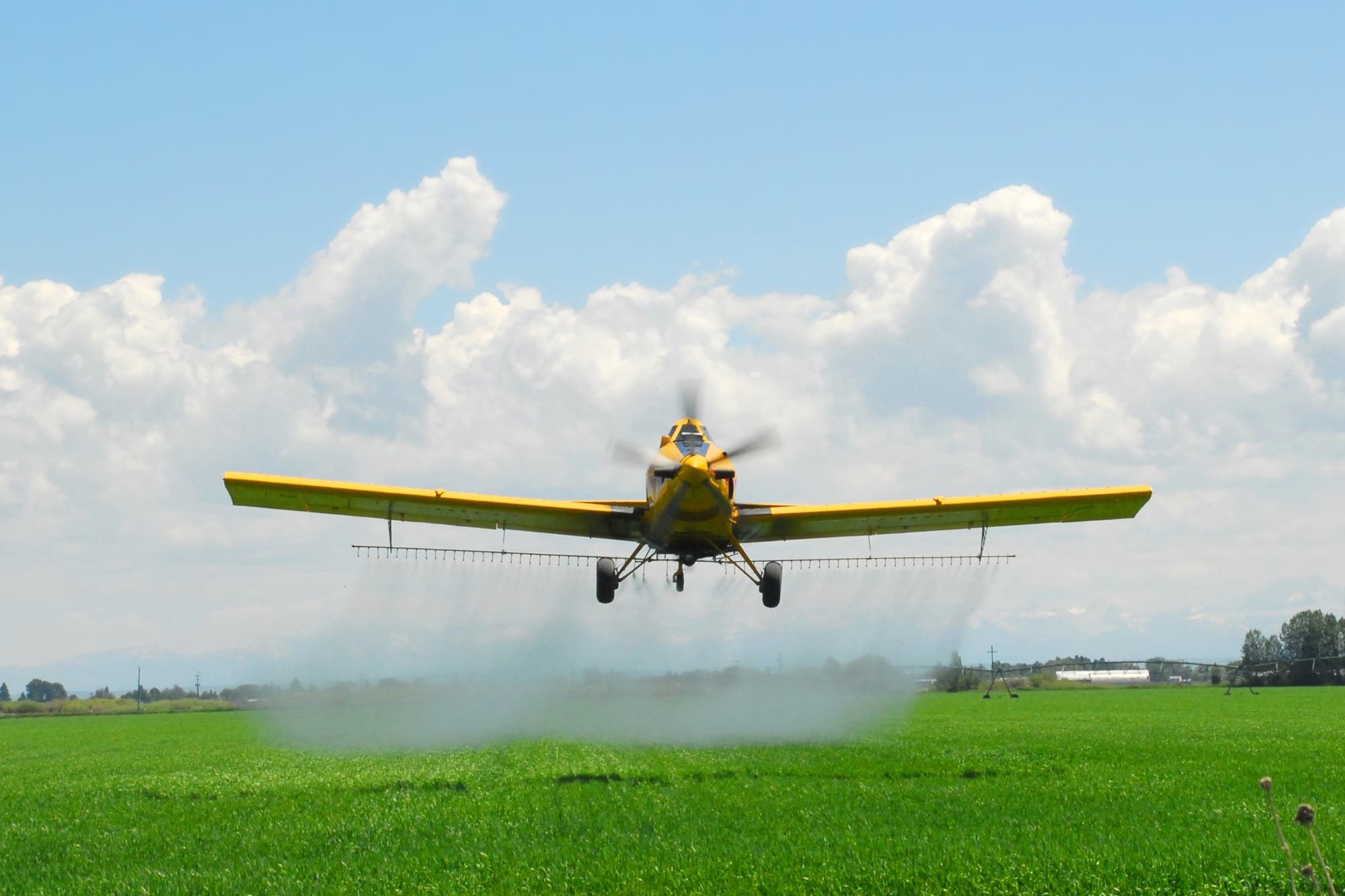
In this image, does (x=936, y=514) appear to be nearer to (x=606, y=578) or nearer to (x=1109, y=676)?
(x=606, y=578)

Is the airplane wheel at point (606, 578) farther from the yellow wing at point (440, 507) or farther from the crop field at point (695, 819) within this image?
the crop field at point (695, 819)

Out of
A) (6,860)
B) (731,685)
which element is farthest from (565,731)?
(6,860)

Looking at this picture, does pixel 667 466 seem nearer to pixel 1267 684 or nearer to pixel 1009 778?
pixel 1009 778

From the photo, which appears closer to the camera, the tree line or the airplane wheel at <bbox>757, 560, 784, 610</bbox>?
the airplane wheel at <bbox>757, 560, 784, 610</bbox>

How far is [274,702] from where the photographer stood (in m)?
38.9

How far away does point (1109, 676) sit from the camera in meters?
167

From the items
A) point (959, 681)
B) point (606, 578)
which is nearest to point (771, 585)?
point (606, 578)

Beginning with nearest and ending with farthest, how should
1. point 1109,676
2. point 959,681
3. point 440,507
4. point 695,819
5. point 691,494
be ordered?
1. point 695,819
2. point 691,494
3. point 440,507
4. point 959,681
5. point 1109,676

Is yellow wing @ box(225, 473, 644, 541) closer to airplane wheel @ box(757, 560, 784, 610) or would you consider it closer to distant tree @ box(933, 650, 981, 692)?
airplane wheel @ box(757, 560, 784, 610)

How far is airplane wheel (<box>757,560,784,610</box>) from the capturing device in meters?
24.8

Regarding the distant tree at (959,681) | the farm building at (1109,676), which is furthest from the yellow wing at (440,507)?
the farm building at (1109,676)

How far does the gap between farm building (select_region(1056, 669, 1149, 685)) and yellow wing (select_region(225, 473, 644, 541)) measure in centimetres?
12663

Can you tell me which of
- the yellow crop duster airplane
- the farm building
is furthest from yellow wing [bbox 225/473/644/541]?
the farm building

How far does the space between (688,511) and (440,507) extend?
597cm
